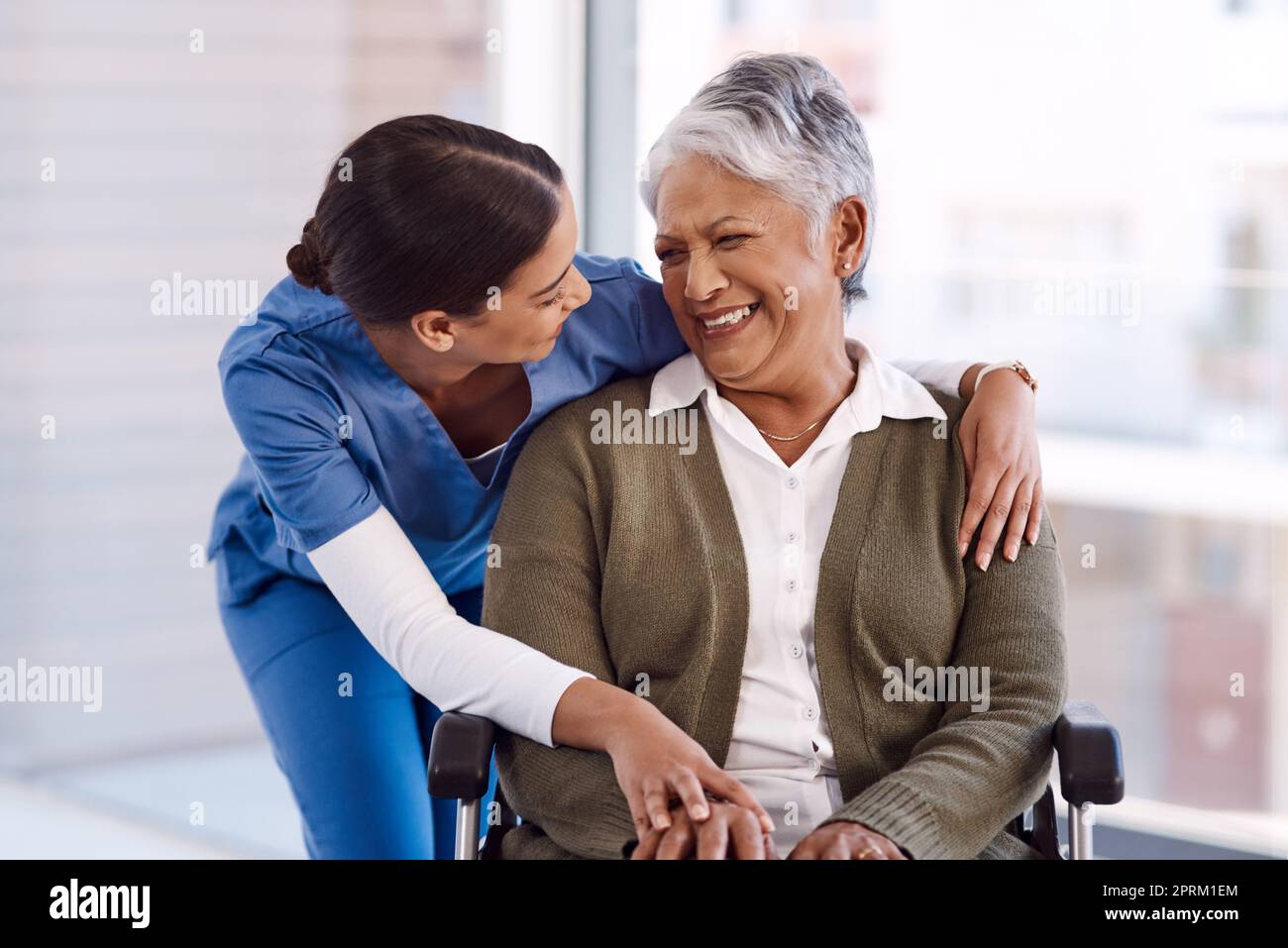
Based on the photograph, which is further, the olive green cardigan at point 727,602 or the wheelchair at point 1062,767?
the olive green cardigan at point 727,602

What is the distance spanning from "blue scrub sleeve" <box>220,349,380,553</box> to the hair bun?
0.10m

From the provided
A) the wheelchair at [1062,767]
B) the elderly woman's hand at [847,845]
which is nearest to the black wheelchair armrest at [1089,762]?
the wheelchair at [1062,767]

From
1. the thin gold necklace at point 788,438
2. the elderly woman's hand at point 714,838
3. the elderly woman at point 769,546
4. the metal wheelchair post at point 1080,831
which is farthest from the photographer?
the thin gold necklace at point 788,438

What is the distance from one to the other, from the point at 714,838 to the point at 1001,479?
24.5 inches

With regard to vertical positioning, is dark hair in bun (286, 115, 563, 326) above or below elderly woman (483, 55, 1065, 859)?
above

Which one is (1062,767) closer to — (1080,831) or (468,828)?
(1080,831)

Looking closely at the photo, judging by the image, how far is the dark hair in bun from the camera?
5.40 feet

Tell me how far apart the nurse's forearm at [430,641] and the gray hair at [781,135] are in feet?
1.96

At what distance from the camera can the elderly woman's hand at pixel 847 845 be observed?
1.46 m

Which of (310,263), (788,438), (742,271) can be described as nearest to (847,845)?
(788,438)

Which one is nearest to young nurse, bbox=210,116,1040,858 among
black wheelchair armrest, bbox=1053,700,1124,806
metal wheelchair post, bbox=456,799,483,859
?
metal wheelchair post, bbox=456,799,483,859

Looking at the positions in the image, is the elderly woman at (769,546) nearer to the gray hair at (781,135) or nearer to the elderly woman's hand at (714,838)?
the gray hair at (781,135)

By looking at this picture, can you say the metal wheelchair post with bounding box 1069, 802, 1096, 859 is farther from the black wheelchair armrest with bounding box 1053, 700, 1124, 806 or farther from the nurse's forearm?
the nurse's forearm

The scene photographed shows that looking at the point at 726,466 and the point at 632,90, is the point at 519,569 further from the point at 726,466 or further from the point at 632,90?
the point at 632,90
